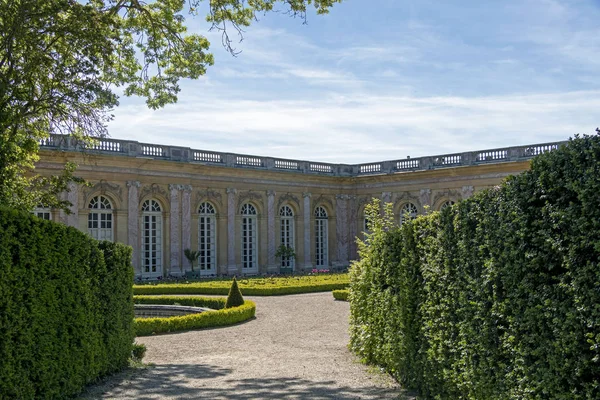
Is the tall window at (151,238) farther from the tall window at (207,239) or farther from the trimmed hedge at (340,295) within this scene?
the trimmed hedge at (340,295)

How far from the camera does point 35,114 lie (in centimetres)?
950

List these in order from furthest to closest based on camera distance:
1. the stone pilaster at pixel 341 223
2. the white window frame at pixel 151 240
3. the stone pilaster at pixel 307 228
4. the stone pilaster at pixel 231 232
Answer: the stone pilaster at pixel 341 223, the stone pilaster at pixel 307 228, the stone pilaster at pixel 231 232, the white window frame at pixel 151 240

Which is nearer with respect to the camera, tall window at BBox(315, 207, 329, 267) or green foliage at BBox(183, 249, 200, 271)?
green foliage at BBox(183, 249, 200, 271)

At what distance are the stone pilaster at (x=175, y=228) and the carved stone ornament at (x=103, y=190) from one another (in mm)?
2449

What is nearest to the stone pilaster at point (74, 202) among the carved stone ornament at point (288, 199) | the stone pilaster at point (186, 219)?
the stone pilaster at point (186, 219)

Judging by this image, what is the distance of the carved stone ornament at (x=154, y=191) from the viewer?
27.4 meters

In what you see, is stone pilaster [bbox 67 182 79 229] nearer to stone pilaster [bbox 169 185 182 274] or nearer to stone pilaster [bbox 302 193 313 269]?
stone pilaster [bbox 169 185 182 274]

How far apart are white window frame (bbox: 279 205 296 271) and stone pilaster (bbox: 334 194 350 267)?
109 inches

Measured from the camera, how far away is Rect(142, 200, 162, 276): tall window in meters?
27.6

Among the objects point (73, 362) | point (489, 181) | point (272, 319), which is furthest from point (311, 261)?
point (73, 362)

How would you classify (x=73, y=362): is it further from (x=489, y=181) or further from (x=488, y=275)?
(x=489, y=181)

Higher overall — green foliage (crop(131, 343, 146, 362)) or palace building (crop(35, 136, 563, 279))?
palace building (crop(35, 136, 563, 279))

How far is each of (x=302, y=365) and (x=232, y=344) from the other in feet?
9.29

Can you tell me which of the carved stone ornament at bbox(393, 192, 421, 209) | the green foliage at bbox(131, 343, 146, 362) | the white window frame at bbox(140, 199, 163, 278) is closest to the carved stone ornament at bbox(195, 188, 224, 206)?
the white window frame at bbox(140, 199, 163, 278)
